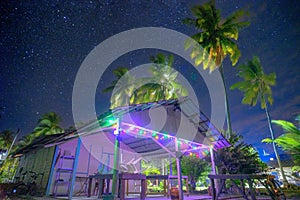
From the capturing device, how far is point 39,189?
9617 mm

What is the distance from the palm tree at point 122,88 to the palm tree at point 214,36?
11159 mm

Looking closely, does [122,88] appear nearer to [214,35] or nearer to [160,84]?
[160,84]

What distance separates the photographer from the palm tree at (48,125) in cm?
3416

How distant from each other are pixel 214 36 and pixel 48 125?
34541mm

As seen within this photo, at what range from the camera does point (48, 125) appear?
35844mm

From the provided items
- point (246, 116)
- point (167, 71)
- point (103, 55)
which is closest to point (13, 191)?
point (103, 55)

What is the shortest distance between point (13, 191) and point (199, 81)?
30833 millimetres

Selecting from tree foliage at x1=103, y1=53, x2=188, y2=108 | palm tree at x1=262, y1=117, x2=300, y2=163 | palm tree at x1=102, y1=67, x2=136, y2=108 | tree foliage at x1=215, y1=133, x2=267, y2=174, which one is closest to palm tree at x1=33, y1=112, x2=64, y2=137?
palm tree at x1=102, y1=67, x2=136, y2=108

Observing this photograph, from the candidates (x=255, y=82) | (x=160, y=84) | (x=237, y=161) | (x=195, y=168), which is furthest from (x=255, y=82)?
(x=237, y=161)

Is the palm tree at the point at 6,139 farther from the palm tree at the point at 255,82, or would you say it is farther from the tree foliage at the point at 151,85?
the palm tree at the point at 255,82

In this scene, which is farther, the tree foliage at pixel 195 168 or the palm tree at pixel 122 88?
the palm tree at pixel 122 88

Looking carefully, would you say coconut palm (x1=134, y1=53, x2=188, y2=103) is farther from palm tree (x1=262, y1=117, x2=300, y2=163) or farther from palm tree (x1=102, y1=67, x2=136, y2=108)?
palm tree (x1=262, y1=117, x2=300, y2=163)

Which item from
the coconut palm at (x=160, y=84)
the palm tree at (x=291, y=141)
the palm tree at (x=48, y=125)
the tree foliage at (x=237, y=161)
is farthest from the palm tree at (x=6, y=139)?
the palm tree at (x=291, y=141)

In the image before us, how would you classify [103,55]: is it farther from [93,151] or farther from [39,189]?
[39,189]
